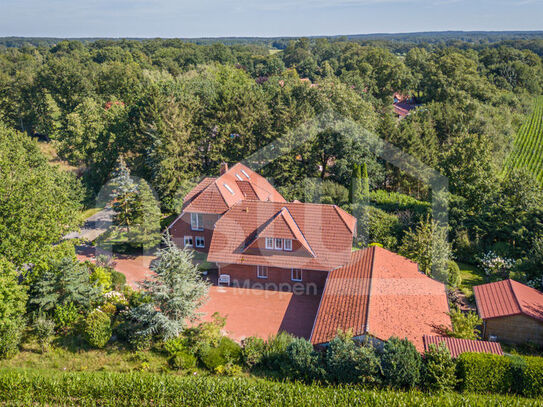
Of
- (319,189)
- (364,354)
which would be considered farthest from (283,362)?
Answer: (319,189)

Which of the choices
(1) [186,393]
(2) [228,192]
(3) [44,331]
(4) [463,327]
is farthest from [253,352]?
(2) [228,192]

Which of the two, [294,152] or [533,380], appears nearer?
[533,380]

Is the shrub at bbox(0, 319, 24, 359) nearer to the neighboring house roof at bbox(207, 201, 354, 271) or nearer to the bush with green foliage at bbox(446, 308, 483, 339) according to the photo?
the neighboring house roof at bbox(207, 201, 354, 271)

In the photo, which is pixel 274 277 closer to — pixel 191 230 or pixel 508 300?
pixel 191 230

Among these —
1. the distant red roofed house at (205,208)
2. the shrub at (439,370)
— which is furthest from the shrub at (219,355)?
the distant red roofed house at (205,208)

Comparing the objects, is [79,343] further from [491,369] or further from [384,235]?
[384,235]

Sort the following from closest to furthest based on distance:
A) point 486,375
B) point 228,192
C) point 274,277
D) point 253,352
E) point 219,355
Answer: point 486,375, point 253,352, point 219,355, point 274,277, point 228,192

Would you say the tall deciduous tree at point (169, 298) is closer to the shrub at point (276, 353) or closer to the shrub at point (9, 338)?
the shrub at point (276, 353)
